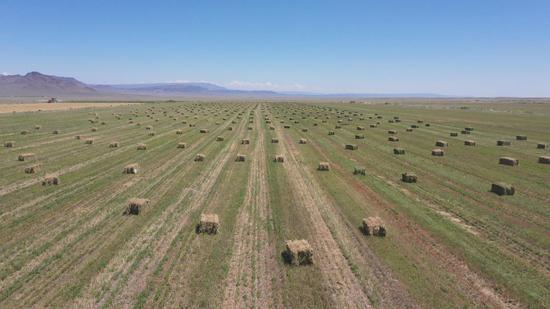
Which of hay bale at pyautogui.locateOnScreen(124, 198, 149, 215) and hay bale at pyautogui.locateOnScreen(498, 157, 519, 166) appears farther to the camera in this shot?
hay bale at pyautogui.locateOnScreen(498, 157, 519, 166)

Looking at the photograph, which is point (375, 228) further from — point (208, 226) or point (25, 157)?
point (25, 157)

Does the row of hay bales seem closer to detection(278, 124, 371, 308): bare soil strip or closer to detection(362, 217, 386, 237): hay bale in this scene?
detection(278, 124, 371, 308): bare soil strip

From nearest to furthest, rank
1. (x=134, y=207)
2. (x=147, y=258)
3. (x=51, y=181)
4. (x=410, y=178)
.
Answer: (x=147, y=258) < (x=134, y=207) < (x=51, y=181) < (x=410, y=178)

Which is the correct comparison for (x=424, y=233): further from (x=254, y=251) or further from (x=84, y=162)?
(x=84, y=162)

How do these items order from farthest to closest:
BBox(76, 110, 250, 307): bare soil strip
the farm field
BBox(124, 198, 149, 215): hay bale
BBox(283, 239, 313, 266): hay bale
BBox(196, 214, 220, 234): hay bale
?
1. BBox(124, 198, 149, 215): hay bale
2. BBox(196, 214, 220, 234): hay bale
3. BBox(283, 239, 313, 266): hay bale
4. the farm field
5. BBox(76, 110, 250, 307): bare soil strip

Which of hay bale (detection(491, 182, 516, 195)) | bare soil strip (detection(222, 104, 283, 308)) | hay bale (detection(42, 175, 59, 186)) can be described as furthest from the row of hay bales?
hay bale (detection(42, 175, 59, 186))

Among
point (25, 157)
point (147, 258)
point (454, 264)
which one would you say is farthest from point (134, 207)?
point (25, 157)

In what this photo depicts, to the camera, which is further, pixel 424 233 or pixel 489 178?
pixel 489 178

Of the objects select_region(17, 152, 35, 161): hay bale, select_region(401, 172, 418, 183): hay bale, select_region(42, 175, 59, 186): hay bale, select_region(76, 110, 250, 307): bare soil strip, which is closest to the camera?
select_region(76, 110, 250, 307): bare soil strip

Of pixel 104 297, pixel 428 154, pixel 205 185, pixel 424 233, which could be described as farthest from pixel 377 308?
pixel 428 154
